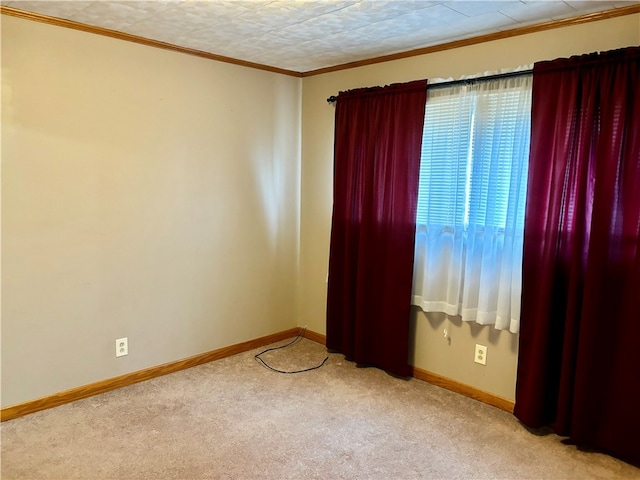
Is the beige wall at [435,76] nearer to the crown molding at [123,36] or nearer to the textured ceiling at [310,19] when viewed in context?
the textured ceiling at [310,19]

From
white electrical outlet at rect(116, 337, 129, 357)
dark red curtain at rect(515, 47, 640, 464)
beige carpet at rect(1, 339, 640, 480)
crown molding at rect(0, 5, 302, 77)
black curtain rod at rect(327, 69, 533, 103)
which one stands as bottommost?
beige carpet at rect(1, 339, 640, 480)

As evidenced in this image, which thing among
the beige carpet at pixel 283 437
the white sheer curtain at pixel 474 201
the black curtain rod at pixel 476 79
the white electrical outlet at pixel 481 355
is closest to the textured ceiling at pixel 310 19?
the black curtain rod at pixel 476 79

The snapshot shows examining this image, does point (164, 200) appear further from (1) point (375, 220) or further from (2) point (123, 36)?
(1) point (375, 220)

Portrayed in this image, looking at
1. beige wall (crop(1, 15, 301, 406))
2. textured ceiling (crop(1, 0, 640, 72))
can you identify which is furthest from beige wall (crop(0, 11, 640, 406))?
textured ceiling (crop(1, 0, 640, 72))

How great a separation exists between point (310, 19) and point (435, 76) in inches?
38.1

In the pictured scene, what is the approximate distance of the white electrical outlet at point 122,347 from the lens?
118 inches

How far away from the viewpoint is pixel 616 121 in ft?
7.17

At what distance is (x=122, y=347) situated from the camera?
302cm

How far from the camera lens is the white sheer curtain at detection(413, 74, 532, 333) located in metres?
2.64

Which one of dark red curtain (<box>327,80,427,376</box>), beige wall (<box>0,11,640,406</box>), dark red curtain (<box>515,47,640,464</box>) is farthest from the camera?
dark red curtain (<box>327,80,427,376</box>)

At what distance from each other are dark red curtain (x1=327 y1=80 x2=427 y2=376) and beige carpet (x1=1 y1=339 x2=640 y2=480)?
0.36 metres

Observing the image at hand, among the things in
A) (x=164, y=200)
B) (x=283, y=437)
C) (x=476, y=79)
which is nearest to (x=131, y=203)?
(x=164, y=200)

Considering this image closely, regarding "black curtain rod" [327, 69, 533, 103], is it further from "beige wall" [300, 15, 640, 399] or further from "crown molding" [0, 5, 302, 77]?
"crown molding" [0, 5, 302, 77]

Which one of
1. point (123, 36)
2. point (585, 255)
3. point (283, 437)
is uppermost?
point (123, 36)
